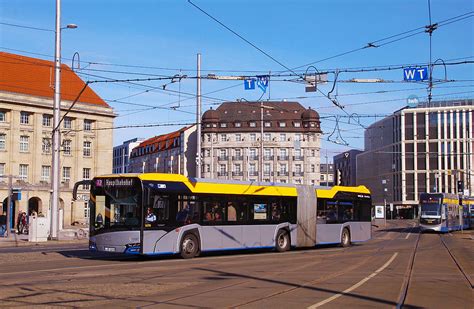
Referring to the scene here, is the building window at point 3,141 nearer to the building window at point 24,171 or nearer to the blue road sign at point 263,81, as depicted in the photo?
the building window at point 24,171

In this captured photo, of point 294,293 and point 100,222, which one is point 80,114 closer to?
point 100,222

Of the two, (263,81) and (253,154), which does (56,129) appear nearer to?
(263,81)

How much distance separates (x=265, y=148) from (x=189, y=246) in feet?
300

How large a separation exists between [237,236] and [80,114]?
182ft

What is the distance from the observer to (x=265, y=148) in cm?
11294

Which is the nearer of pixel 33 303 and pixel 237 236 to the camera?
pixel 33 303

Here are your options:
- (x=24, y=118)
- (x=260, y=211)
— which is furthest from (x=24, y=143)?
(x=260, y=211)

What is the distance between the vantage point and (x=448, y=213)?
51312 millimetres

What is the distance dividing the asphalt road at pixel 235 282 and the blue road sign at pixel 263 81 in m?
7.45

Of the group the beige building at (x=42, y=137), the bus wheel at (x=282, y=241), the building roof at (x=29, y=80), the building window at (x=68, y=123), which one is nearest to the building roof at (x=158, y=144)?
the beige building at (x=42, y=137)

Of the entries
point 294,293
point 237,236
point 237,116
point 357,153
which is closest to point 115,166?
point 237,116

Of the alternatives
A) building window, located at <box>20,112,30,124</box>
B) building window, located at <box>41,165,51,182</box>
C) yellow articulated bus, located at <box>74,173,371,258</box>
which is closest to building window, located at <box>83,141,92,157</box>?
building window, located at <box>41,165,51,182</box>

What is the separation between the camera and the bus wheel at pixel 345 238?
3005cm

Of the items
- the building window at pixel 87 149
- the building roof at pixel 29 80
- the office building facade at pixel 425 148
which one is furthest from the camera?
the office building facade at pixel 425 148
